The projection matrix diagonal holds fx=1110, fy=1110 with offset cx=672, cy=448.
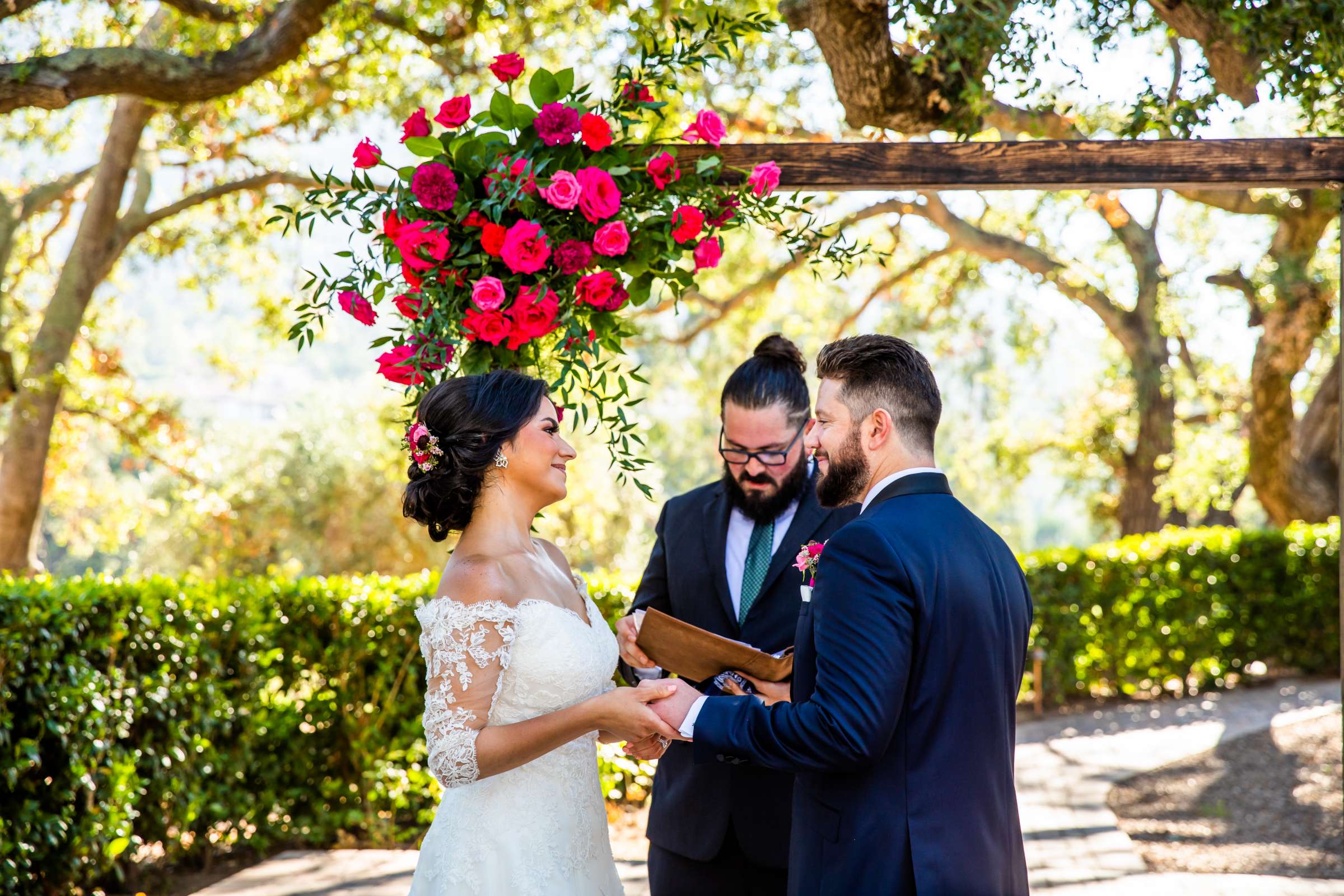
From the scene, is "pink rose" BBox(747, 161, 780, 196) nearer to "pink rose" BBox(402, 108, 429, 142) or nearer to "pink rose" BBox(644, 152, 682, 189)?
"pink rose" BBox(644, 152, 682, 189)

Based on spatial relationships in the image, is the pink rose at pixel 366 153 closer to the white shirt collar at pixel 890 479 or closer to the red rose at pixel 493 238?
the red rose at pixel 493 238

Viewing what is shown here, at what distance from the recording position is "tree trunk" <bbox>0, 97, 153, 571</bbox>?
32.1 feet

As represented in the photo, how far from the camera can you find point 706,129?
3150mm

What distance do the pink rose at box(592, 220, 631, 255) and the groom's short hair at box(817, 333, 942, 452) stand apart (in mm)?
809

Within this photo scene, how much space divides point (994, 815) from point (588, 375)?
152cm

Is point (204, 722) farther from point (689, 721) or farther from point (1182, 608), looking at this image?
point (1182, 608)

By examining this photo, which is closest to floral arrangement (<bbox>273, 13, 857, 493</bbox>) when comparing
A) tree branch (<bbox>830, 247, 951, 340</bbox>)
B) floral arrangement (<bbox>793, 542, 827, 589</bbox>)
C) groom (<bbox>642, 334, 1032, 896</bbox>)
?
floral arrangement (<bbox>793, 542, 827, 589</bbox>)

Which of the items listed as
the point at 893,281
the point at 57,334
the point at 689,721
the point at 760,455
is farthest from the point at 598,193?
the point at 893,281

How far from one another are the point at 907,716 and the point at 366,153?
200 centimetres

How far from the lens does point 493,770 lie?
263cm

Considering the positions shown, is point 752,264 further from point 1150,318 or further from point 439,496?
→ point 439,496

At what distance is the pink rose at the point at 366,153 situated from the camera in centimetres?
295

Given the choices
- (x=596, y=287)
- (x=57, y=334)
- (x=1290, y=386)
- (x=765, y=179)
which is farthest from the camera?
(x=1290, y=386)

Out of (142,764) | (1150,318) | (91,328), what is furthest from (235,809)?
(1150,318)
